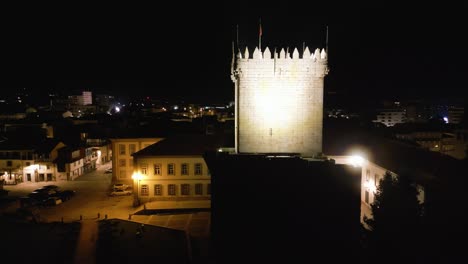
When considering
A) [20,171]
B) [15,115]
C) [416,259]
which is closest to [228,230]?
[416,259]

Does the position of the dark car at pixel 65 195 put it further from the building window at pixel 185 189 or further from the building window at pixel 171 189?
the building window at pixel 185 189

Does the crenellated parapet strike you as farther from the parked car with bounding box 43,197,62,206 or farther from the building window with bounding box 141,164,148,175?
the parked car with bounding box 43,197,62,206

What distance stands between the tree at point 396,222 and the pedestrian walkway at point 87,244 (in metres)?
13.6

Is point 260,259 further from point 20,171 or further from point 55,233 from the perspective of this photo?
point 20,171

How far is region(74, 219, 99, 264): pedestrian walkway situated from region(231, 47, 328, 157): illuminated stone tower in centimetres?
897

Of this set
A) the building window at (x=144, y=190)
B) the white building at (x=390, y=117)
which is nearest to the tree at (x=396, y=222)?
the building window at (x=144, y=190)

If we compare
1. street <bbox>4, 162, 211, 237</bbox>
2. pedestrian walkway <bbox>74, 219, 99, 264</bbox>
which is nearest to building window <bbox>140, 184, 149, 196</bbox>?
street <bbox>4, 162, 211, 237</bbox>

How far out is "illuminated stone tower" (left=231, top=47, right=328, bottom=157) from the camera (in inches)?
658

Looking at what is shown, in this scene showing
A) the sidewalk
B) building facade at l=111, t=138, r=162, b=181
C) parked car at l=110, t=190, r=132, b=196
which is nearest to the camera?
the sidewalk

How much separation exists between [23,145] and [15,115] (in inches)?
2317

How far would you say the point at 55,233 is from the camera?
805 inches

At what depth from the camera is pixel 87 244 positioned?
19.1 m

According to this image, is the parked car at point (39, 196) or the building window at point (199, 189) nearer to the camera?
the building window at point (199, 189)

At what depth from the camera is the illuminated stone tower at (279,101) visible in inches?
658
